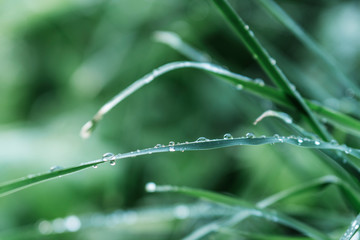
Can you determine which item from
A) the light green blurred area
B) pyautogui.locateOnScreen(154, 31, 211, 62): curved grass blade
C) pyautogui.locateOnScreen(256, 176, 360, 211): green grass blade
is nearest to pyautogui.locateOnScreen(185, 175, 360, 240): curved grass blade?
pyautogui.locateOnScreen(256, 176, 360, 211): green grass blade

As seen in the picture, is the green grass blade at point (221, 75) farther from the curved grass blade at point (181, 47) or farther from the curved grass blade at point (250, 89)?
the curved grass blade at point (181, 47)

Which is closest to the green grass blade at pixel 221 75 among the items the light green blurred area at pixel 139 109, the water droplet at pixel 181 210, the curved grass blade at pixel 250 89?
the curved grass blade at pixel 250 89

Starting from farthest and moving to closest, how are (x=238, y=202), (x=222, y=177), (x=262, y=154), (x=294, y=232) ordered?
(x=222, y=177) < (x=262, y=154) < (x=294, y=232) < (x=238, y=202)

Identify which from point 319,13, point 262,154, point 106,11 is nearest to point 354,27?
point 319,13

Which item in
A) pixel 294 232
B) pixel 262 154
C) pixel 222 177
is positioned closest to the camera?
pixel 294 232

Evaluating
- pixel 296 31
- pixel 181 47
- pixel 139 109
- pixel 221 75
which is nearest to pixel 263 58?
pixel 221 75

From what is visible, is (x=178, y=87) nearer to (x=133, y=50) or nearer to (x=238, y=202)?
(x=133, y=50)

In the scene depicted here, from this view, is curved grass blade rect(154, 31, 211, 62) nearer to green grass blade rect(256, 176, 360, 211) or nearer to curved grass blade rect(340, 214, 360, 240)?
green grass blade rect(256, 176, 360, 211)
